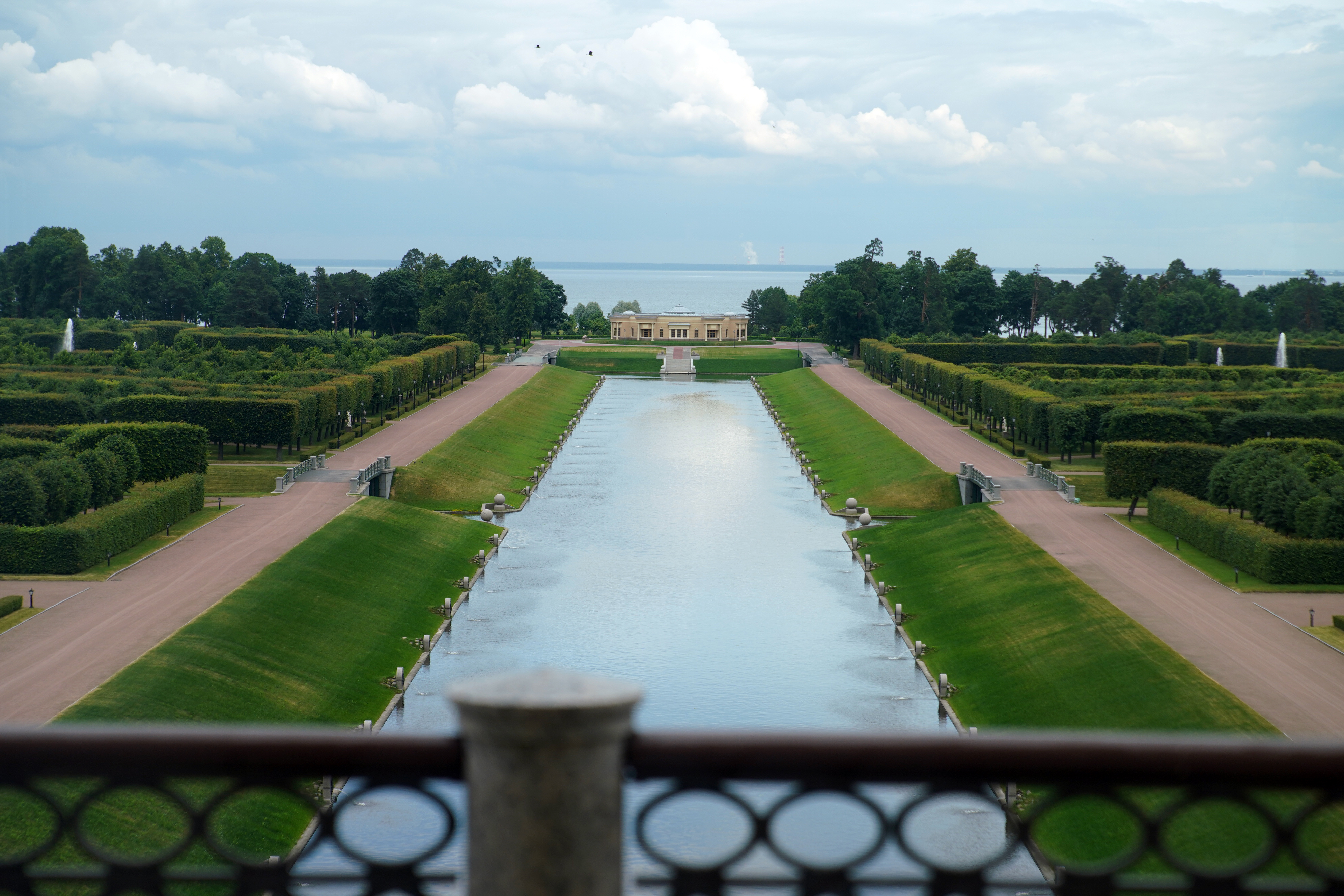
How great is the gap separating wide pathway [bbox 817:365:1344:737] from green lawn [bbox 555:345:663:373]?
8204cm

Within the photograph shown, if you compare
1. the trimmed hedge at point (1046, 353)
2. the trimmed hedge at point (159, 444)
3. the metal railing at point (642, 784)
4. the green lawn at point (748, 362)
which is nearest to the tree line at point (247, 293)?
the green lawn at point (748, 362)

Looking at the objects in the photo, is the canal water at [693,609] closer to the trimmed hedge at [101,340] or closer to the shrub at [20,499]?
the shrub at [20,499]

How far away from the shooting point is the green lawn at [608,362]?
13400 centimetres

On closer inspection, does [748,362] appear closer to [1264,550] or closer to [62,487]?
[1264,550]

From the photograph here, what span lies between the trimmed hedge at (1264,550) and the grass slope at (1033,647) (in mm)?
5971

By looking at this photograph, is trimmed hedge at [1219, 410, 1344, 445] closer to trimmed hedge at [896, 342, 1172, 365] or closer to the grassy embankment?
the grassy embankment

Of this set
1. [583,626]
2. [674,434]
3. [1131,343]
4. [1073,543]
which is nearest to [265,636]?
[583,626]

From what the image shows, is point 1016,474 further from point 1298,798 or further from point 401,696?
point 1298,798

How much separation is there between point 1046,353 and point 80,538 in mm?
102753

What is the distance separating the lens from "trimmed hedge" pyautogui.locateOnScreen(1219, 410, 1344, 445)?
61719mm

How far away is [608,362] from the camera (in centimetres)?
13588

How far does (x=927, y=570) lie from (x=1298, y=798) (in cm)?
2807

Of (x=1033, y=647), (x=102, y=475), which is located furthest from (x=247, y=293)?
(x=1033, y=647)

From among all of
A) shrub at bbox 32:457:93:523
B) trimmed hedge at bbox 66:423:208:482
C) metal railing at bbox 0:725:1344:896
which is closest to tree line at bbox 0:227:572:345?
trimmed hedge at bbox 66:423:208:482
